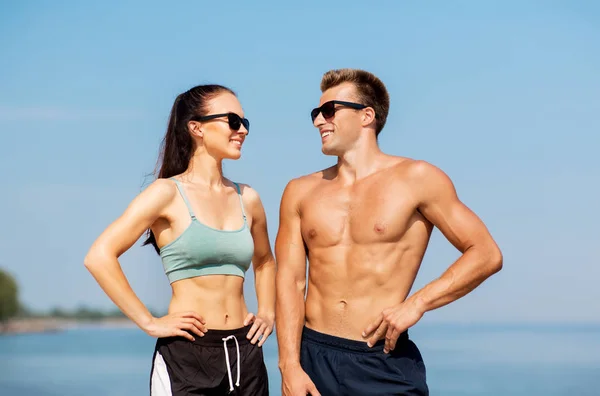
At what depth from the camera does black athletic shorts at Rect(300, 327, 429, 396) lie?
5215mm

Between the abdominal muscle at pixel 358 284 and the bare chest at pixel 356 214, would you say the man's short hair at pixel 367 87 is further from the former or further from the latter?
the abdominal muscle at pixel 358 284

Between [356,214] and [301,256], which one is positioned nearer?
[356,214]

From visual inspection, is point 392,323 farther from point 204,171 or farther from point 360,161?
point 204,171

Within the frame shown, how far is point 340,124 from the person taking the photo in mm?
5562

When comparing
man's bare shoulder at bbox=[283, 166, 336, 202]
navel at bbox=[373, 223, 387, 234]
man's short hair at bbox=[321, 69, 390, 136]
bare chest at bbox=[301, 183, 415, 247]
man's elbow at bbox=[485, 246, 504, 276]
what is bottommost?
man's elbow at bbox=[485, 246, 504, 276]

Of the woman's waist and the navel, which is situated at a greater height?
the navel

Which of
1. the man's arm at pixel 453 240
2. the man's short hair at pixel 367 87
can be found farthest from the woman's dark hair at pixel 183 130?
the man's arm at pixel 453 240

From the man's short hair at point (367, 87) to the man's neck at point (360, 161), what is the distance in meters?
0.15

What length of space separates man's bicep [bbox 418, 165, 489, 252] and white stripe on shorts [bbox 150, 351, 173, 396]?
1.70 metres

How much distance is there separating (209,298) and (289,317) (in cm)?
53

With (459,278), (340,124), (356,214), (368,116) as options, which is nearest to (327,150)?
(340,124)

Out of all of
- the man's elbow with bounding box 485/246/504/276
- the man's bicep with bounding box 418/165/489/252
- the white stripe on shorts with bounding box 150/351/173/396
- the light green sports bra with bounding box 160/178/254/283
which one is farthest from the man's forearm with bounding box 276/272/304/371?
A: the man's elbow with bounding box 485/246/504/276

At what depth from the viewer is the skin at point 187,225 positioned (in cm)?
503

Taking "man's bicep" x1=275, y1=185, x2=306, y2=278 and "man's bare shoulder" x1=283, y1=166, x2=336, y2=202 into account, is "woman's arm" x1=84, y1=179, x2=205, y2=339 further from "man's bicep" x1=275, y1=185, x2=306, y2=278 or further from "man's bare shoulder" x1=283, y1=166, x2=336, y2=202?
"man's bare shoulder" x1=283, y1=166, x2=336, y2=202
